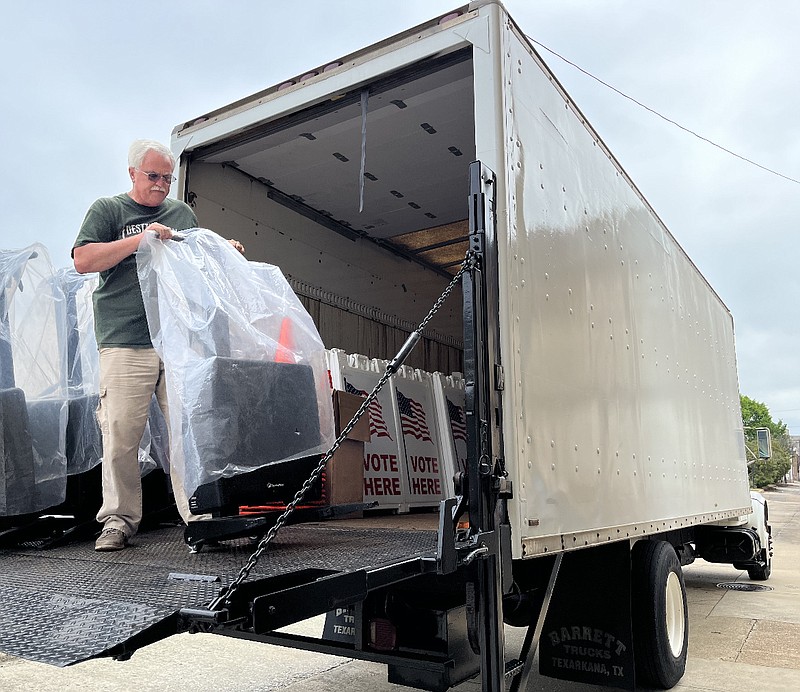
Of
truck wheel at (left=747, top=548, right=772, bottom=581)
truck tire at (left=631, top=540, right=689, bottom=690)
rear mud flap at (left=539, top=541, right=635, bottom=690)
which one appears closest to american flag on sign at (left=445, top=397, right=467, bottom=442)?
truck tire at (left=631, top=540, right=689, bottom=690)

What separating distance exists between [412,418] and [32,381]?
3.21 metres

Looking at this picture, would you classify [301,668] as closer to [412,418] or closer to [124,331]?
[412,418]

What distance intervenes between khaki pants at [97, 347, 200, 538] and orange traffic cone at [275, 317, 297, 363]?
60 cm

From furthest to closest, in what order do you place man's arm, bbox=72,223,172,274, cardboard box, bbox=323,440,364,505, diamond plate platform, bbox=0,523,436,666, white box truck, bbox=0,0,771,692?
cardboard box, bbox=323,440,364,505, man's arm, bbox=72,223,172,274, white box truck, bbox=0,0,771,692, diamond plate platform, bbox=0,523,436,666

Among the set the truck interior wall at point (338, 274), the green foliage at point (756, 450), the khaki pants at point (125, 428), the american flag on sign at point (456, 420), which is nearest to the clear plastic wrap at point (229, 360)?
the khaki pants at point (125, 428)

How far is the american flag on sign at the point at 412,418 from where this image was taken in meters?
5.88

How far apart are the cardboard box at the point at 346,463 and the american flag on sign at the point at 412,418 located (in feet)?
4.74

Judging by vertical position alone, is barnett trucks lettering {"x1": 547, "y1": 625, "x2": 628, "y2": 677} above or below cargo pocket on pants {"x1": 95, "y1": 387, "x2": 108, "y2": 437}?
below

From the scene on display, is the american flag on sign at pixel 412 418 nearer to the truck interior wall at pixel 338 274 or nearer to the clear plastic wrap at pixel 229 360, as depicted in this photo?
the truck interior wall at pixel 338 274

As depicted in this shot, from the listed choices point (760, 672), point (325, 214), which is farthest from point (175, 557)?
point (760, 672)

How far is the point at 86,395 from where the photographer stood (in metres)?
3.51

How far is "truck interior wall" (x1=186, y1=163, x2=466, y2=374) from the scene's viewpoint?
15.3ft

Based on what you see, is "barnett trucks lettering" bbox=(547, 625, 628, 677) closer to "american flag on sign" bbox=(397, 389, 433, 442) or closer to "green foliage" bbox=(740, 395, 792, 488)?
"american flag on sign" bbox=(397, 389, 433, 442)

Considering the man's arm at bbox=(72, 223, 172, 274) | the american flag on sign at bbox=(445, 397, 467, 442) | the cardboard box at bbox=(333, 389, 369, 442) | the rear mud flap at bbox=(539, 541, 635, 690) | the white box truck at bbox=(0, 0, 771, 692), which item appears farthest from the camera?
the american flag on sign at bbox=(445, 397, 467, 442)
